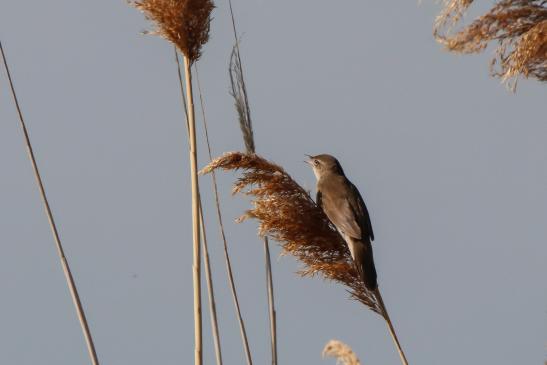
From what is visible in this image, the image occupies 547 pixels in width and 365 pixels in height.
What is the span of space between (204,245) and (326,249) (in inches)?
31.0

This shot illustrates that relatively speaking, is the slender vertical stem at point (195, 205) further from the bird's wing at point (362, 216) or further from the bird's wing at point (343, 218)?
the bird's wing at point (362, 216)

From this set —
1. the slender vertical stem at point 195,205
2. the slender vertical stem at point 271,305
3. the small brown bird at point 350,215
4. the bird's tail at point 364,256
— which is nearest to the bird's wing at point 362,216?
the small brown bird at point 350,215

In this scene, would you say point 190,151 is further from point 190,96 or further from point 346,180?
point 346,180

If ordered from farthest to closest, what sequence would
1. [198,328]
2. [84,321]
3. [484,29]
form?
[484,29]
[84,321]
[198,328]

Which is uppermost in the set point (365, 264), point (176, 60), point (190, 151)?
point (176, 60)

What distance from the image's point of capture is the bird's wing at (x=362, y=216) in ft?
20.6

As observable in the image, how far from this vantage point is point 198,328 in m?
4.38

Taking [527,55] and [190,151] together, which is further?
[527,55]

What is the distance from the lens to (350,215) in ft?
20.3

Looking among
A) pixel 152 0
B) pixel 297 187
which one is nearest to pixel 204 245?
pixel 297 187

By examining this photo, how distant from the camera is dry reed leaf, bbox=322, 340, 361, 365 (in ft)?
14.4

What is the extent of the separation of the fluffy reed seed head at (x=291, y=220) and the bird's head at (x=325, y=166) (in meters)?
2.39

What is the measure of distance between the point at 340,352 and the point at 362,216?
2.15m

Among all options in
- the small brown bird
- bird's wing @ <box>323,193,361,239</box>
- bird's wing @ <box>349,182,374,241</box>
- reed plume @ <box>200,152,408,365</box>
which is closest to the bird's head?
the small brown bird
